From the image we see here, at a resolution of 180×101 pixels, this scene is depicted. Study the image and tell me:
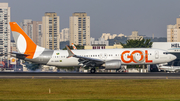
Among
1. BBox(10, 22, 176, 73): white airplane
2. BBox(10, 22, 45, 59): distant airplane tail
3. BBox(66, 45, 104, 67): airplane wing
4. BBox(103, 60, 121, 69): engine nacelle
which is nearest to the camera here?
BBox(103, 60, 121, 69): engine nacelle

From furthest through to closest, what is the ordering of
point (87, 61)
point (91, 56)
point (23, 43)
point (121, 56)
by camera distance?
point (23, 43)
point (91, 56)
point (87, 61)
point (121, 56)

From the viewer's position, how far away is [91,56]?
51250mm

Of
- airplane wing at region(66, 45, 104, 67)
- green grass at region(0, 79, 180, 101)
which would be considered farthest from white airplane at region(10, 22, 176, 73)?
green grass at region(0, 79, 180, 101)

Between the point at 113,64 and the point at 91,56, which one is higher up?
the point at 91,56

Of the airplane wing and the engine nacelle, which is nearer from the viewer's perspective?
the engine nacelle

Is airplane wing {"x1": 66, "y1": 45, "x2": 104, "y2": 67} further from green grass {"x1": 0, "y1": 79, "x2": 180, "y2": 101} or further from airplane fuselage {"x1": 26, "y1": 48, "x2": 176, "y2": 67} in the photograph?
green grass {"x1": 0, "y1": 79, "x2": 180, "y2": 101}

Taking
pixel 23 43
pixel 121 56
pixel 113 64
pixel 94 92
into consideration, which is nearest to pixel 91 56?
pixel 113 64

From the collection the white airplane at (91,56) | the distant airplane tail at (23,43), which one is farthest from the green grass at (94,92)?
the distant airplane tail at (23,43)

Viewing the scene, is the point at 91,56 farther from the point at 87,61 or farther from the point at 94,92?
the point at 94,92

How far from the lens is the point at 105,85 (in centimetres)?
3306

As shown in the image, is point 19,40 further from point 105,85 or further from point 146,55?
point 105,85

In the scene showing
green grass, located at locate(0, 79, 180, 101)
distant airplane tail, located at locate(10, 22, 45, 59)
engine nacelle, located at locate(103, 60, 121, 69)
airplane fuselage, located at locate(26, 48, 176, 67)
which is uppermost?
distant airplane tail, located at locate(10, 22, 45, 59)

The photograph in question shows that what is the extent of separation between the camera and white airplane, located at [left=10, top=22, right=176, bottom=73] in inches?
1960

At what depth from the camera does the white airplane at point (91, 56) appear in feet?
163
